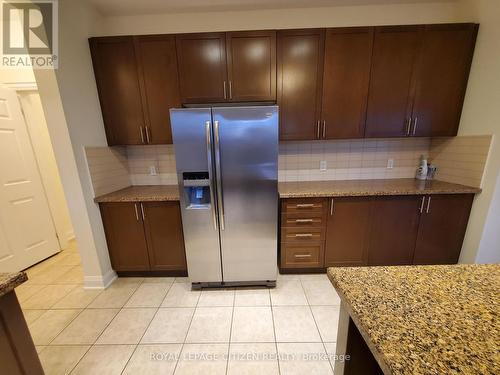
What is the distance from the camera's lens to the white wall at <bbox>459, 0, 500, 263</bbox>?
171 cm

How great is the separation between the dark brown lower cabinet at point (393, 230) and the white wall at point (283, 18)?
1.81 metres

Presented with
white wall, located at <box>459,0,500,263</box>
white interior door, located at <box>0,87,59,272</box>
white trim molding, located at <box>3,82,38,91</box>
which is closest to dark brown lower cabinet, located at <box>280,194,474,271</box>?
white wall, located at <box>459,0,500,263</box>

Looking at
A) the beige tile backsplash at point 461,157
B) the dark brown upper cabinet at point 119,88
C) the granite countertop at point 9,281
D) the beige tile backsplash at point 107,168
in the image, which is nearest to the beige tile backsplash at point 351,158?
the beige tile backsplash at point 461,157

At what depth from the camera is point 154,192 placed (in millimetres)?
2141

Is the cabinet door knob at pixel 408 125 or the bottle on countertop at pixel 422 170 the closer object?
the cabinet door knob at pixel 408 125

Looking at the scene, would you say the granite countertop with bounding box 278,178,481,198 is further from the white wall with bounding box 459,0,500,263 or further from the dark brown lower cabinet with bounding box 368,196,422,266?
the white wall with bounding box 459,0,500,263

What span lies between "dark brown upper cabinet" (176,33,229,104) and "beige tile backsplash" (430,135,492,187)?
2378 millimetres

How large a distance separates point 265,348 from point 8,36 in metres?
3.68

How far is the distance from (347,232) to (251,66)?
1885 millimetres

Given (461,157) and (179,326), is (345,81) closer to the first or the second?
(461,157)

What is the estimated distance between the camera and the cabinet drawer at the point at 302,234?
2035 mm

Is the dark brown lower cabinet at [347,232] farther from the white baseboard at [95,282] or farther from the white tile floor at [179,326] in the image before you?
the white baseboard at [95,282]

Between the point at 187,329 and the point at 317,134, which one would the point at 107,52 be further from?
the point at 187,329

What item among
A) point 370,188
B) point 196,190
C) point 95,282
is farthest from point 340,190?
point 95,282
